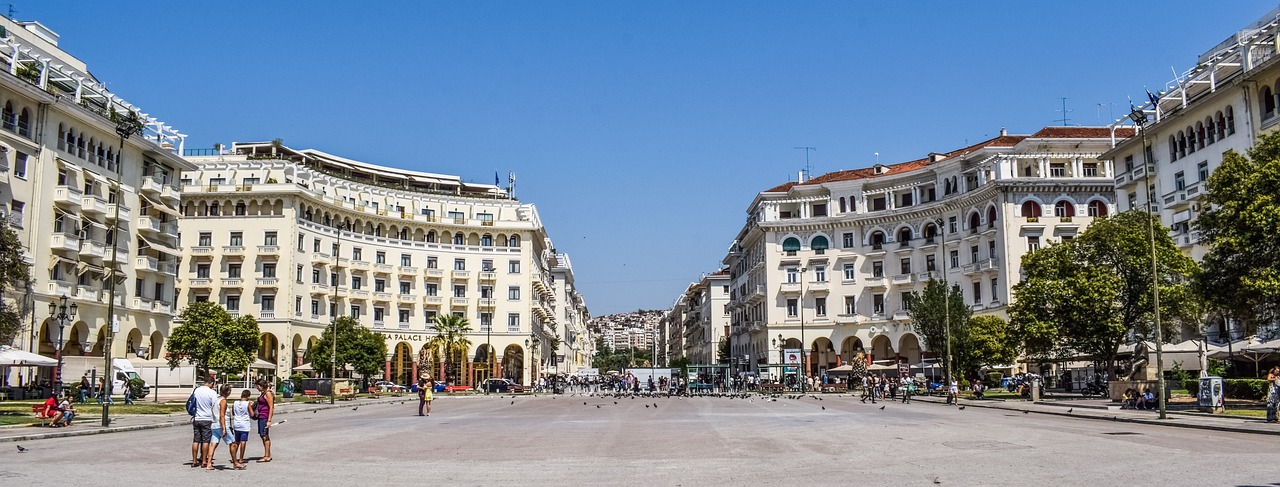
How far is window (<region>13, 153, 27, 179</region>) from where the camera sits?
4638cm

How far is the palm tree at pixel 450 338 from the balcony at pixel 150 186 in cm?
2798

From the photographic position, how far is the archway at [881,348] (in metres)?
82.2

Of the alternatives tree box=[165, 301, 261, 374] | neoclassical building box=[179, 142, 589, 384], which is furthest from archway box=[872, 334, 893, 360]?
tree box=[165, 301, 261, 374]

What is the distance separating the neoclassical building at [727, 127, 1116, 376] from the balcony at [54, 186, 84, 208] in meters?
52.4

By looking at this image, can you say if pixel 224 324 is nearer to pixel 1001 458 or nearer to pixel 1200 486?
pixel 1001 458

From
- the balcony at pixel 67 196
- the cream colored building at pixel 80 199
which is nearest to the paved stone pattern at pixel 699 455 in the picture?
the cream colored building at pixel 80 199

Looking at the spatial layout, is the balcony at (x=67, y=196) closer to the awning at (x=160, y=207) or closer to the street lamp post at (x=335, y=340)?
the awning at (x=160, y=207)

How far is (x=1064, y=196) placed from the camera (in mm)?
71062

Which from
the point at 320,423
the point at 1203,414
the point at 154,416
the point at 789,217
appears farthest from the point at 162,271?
the point at 1203,414

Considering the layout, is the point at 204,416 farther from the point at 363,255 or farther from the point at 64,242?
the point at 363,255

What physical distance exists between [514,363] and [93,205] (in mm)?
47225

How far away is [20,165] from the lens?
46938mm

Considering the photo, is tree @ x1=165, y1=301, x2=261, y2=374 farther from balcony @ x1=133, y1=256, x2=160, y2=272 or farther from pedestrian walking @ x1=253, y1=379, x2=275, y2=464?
pedestrian walking @ x1=253, y1=379, x2=275, y2=464

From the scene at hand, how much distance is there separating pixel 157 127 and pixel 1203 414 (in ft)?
194
